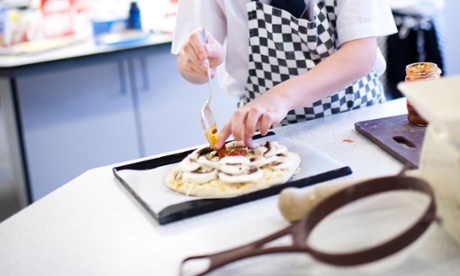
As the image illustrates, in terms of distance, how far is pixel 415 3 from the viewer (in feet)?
Result: 10.6

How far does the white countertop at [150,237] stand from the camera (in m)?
0.83

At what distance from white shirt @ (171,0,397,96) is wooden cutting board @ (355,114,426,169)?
0.68ft

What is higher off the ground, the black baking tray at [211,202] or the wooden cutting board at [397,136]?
the wooden cutting board at [397,136]

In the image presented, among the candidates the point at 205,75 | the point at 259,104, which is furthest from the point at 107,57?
the point at 259,104

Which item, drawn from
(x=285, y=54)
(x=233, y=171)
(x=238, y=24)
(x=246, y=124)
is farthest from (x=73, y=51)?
(x=233, y=171)

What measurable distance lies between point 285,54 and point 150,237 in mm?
705

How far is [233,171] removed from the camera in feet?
3.58

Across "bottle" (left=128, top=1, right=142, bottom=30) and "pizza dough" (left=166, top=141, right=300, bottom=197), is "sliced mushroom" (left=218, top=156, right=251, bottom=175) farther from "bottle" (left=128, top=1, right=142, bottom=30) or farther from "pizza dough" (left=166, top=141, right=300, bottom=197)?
"bottle" (left=128, top=1, right=142, bottom=30)

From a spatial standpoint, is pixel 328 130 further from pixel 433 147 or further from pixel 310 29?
pixel 433 147

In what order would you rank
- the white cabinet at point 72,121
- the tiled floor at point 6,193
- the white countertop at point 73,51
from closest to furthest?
the white countertop at point 73,51, the white cabinet at point 72,121, the tiled floor at point 6,193

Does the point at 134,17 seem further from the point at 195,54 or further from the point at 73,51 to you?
the point at 195,54

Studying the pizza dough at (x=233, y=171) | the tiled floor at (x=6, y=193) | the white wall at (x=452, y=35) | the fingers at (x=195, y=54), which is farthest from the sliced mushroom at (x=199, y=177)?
the white wall at (x=452, y=35)

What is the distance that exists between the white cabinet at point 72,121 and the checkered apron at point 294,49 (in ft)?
3.97

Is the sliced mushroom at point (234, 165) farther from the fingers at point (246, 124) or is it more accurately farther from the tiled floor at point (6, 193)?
the tiled floor at point (6, 193)
